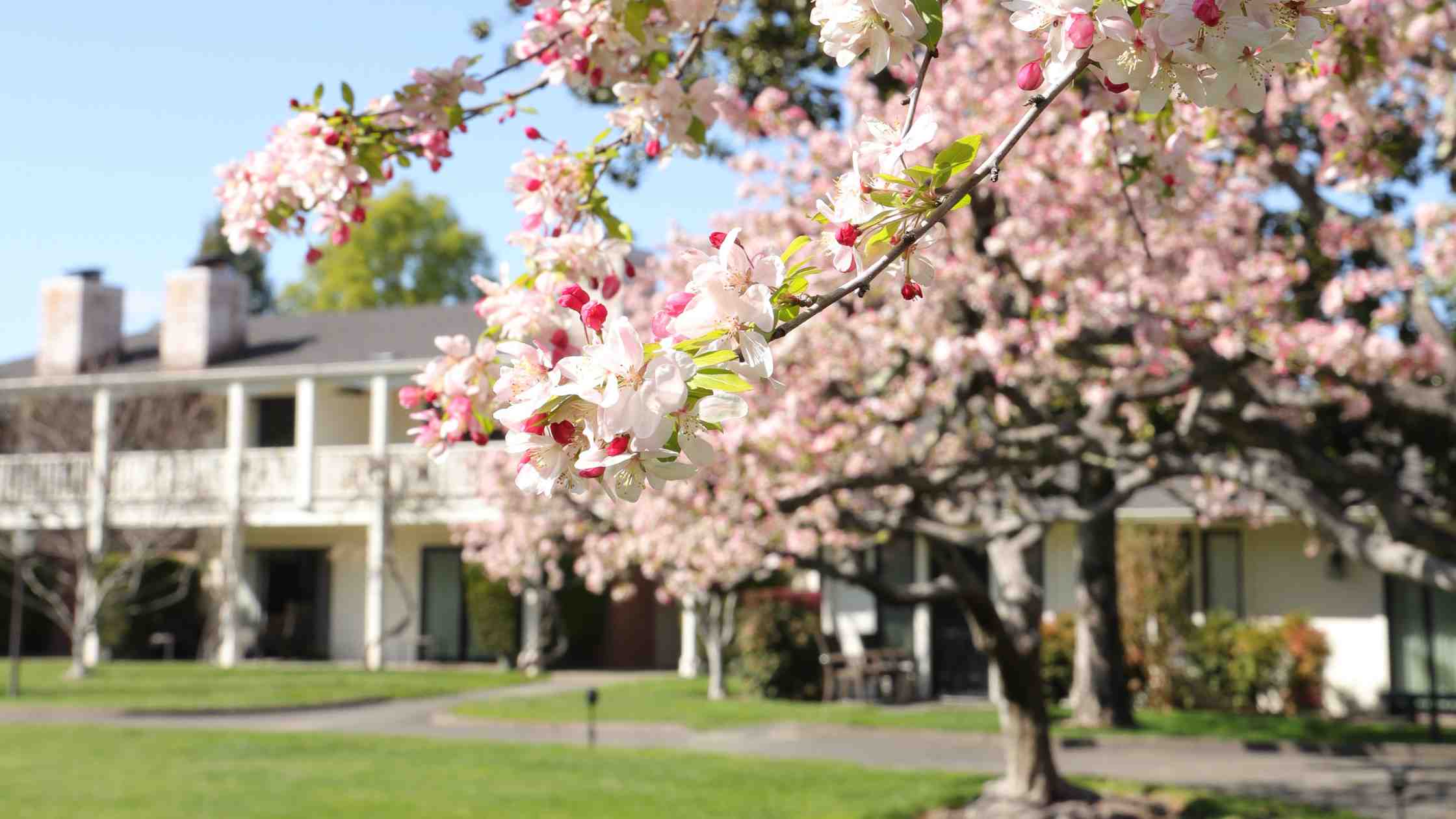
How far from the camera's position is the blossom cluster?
205 centimetres

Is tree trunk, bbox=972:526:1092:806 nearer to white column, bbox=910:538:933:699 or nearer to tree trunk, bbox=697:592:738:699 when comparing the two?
tree trunk, bbox=697:592:738:699

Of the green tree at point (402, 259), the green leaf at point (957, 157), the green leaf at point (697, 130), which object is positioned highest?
the green tree at point (402, 259)

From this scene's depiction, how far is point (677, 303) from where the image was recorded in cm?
216

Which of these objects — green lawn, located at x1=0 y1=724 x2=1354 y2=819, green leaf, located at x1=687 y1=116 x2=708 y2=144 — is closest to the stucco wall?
green lawn, located at x1=0 y1=724 x2=1354 y2=819

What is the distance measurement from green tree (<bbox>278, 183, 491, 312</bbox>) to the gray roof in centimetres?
1506

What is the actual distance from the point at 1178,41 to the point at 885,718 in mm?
17436

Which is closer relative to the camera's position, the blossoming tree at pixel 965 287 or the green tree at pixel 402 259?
the blossoming tree at pixel 965 287

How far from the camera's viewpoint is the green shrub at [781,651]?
22.1 meters

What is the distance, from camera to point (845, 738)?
17.5m

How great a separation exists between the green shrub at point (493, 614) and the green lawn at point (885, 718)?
6.09m

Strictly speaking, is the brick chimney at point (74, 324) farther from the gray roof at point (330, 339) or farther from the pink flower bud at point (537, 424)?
the pink flower bud at point (537, 424)

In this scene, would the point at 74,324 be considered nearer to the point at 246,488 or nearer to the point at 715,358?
the point at 246,488

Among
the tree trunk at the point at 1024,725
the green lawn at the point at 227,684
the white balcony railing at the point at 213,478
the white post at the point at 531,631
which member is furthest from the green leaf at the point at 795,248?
the white balcony railing at the point at 213,478

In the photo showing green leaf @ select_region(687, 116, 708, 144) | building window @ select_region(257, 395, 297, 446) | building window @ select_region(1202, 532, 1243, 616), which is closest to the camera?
green leaf @ select_region(687, 116, 708, 144)
